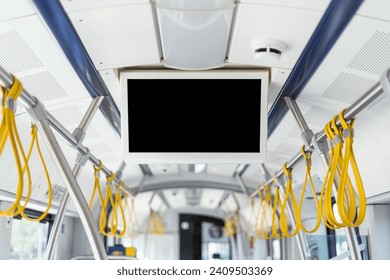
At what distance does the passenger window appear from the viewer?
5.51 meters

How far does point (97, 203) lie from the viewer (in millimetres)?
6508

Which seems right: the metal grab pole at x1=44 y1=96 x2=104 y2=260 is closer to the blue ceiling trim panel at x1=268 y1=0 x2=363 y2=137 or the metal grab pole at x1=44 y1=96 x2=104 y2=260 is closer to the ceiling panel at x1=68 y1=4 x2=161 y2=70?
the ceiling panel at x1=68 y1=4 x2=161 y2=70

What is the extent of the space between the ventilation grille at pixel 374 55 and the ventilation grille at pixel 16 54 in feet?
5.91

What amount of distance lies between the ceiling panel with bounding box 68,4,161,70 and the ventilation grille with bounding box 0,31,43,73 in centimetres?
31

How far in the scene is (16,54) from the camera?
256 cm

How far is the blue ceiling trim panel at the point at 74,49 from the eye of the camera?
7.16 feet

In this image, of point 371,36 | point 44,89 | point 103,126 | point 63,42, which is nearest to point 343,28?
point 371,36

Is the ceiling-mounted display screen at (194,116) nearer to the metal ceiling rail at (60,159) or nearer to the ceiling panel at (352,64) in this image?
the ceiling panel at (352,64)

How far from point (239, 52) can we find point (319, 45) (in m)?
0.46

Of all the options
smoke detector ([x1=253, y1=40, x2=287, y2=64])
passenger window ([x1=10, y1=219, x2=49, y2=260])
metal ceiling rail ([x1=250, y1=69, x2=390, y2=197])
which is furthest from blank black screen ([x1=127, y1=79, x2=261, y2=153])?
passenger window ([x1=10, y1=219, x2=49, y2=260])

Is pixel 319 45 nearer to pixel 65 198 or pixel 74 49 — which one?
pixel 74 49

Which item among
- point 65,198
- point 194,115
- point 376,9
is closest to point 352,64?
point 376,9

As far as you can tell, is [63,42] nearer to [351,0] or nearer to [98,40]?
[98,40]

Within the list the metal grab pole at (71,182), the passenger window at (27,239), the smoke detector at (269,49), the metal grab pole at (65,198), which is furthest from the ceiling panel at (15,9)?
the passenger window at (27,239)
